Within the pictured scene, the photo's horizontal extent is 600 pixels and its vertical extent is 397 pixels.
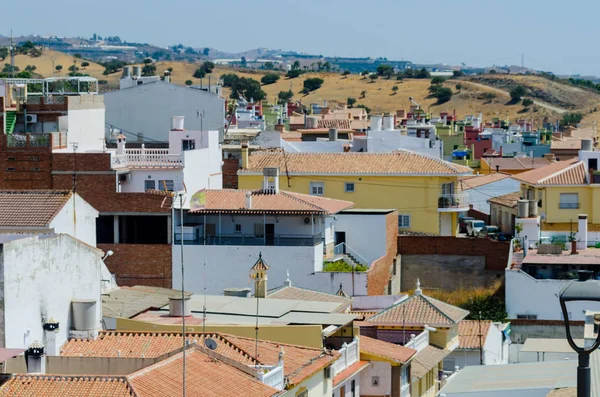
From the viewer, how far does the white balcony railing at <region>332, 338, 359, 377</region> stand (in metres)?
32.2

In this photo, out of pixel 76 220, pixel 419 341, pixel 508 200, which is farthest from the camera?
pixel 508 200

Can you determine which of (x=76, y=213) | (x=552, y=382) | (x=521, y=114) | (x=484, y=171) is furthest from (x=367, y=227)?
(x=521, y=114)

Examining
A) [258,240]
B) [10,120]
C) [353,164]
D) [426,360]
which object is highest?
[10,120]

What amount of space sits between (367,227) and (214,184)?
665cm

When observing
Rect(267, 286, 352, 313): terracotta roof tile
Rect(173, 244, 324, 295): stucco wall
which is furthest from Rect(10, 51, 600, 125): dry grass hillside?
Rect(267, 286, 352, 313): terracotta roof tile

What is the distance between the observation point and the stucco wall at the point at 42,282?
27328 mm

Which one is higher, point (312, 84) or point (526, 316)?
point (312, 84)

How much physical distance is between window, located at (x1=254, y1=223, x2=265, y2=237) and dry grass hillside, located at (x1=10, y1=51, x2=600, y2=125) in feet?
397

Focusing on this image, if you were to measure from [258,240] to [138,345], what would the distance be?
67.7ft

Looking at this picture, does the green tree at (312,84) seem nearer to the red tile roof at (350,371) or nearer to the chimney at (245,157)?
the chimney at (245,157)

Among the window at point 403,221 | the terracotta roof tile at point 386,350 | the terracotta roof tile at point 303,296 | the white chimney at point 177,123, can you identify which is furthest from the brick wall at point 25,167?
the terracotta roof tile at point 386,350

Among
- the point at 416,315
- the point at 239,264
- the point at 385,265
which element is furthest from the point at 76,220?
the point at 385,265

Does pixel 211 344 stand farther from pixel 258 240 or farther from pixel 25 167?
pixel 25 167

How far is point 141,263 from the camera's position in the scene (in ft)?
165
